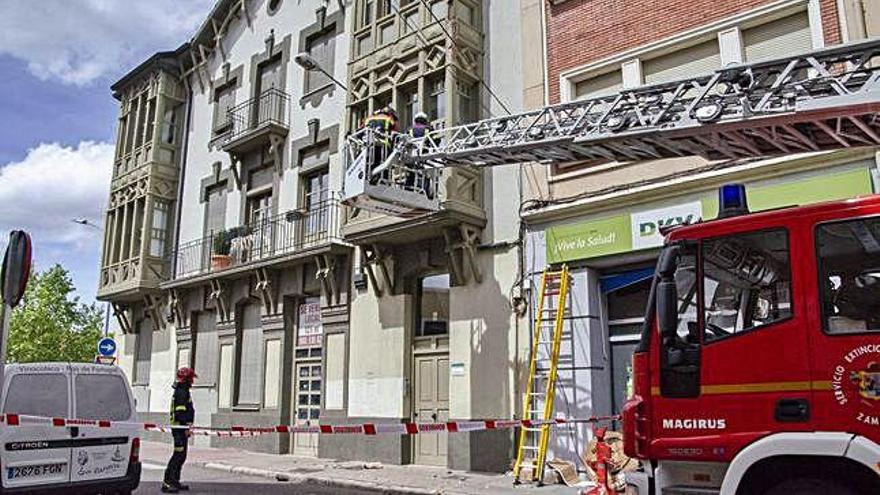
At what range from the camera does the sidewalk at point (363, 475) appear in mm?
11055

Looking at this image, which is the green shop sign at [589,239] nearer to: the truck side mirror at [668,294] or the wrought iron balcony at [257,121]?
the truck side mirror at [668,294]

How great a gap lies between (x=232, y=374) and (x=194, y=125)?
8.99 meters

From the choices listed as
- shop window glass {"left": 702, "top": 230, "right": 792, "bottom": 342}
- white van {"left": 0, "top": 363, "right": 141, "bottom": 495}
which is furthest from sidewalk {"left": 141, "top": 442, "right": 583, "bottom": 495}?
shop window glass {"left": 702, "top": 230, "right": 792, "bottom": 342}

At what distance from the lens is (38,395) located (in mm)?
8391

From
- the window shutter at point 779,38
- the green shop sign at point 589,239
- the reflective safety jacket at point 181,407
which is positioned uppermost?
the window shutter at point 779,38

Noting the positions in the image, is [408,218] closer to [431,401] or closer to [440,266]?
[440,266]

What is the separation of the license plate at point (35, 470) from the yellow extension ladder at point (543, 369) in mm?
6560

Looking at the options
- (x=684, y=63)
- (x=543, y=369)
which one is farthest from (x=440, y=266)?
(x=684, y=63)

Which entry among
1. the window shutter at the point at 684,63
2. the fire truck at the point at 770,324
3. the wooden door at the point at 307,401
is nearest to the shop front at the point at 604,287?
the window shutter at the point at 684,63

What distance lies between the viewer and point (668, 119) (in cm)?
682

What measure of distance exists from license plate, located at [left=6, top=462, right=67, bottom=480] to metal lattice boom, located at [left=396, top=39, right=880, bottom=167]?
6393mm

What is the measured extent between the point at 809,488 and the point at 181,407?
9.19 metres

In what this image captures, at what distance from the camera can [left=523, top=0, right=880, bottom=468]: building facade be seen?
10.5 m

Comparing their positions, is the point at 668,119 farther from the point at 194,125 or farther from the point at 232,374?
the point at 194,125
